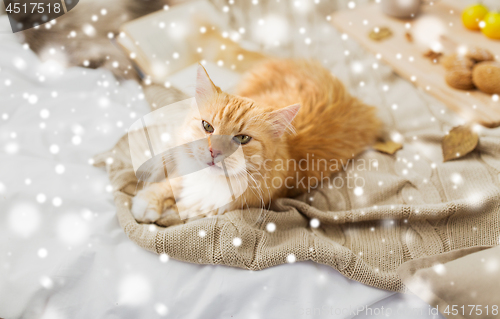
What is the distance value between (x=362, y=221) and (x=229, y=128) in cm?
53

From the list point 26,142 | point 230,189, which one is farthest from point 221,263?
point 26,142

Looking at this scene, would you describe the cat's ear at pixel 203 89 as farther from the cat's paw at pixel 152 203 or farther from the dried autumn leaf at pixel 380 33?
the dried autumn leaf at pixel 380 33

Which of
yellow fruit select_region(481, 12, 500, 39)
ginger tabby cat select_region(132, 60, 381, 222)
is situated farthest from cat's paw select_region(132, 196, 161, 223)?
yellow fruit select_region(481, 12, 500, 39)

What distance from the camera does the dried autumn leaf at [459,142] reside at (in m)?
1.09

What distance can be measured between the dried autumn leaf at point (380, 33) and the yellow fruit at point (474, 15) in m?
0.37

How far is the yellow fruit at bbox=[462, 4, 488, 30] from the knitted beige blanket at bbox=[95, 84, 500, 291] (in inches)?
29.0

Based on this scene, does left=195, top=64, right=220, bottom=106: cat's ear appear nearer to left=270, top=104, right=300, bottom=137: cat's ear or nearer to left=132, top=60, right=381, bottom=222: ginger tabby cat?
left=132, top=60, right=381, bottom=222: ginger tabby cat

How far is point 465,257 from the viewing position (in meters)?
0.74

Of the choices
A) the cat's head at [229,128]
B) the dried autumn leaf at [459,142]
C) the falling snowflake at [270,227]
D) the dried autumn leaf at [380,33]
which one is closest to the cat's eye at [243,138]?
the cat's head at [229,128]

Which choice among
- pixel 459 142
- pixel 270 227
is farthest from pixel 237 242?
pixel 459 142

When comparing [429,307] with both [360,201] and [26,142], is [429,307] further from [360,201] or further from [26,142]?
[26,142]

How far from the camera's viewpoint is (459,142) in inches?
44.1

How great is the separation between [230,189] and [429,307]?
24.7 inches

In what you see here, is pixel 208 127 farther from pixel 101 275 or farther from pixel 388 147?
pixel 388 147
